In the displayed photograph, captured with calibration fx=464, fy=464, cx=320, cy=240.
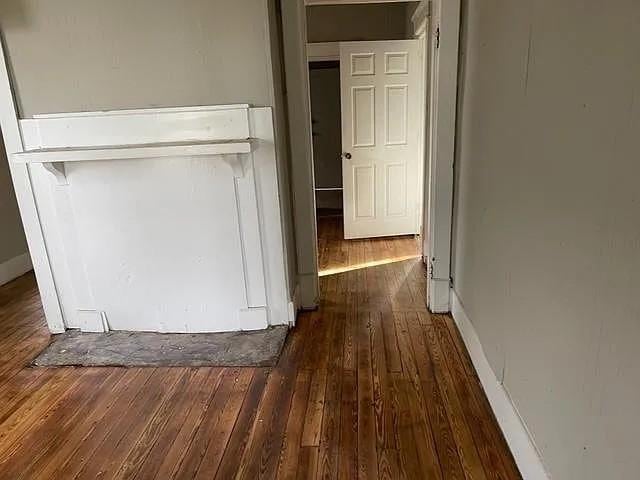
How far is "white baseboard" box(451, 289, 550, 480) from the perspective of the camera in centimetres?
163

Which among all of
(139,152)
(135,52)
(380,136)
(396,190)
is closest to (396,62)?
(380,136)

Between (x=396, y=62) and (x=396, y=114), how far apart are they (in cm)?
47

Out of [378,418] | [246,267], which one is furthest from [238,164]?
[378,418]

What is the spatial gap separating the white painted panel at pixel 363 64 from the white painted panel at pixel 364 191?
0.89 meters

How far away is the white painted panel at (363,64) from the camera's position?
4297 mm

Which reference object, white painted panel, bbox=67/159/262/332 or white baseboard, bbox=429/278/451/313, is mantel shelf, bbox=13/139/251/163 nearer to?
white painted panel, bbox=67/159/262/332

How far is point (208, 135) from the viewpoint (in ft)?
8.39

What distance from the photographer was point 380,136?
178 inches

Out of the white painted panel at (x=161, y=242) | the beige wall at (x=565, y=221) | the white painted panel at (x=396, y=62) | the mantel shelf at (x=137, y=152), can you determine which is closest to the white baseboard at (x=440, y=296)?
the beige wall at (x=565, y=221)

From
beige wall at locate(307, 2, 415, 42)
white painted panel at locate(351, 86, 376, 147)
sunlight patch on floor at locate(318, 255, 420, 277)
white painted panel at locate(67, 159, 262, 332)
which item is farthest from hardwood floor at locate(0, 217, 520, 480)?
beige wall at locate(307, 2, 415, 42)

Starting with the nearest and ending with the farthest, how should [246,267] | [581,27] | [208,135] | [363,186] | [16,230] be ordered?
1. [581,27]
2. [208,135]
3. [246,267]
4. [16,230]
5. [363,186]

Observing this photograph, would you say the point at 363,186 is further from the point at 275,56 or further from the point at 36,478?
the point at 36,478

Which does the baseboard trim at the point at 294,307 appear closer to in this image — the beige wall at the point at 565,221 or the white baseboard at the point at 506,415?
the white baseboard at the point at 506,415

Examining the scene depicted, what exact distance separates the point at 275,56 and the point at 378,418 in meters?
1.98
